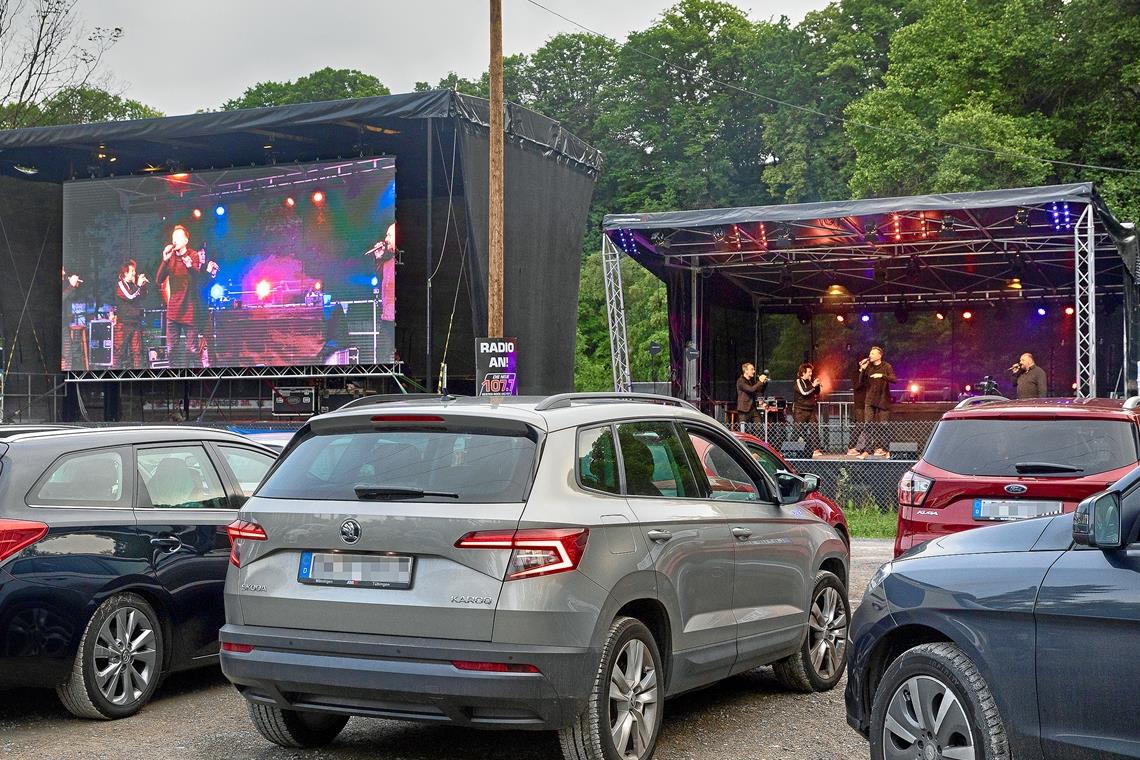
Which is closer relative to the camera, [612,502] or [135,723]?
Result: [612,502]

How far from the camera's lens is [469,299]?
961 inches

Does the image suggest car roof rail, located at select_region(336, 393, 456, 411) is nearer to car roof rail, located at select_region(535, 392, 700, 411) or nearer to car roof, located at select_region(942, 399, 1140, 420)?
car roof rail, located at select_region(535, 392, 700, 411)

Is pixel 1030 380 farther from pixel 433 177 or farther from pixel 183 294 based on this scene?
pixel 183 294

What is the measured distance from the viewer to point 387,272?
22891 millimetres

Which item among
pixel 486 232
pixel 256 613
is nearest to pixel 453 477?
pixel 256 613

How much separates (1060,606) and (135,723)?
458 cm

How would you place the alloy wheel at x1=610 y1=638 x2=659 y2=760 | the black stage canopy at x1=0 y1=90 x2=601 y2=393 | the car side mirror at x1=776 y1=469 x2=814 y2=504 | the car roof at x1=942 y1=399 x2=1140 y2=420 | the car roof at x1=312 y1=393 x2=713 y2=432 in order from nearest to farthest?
the alloy wheel at x1=610 y1=638 x2=659 y2=760, the car roof at x1=312 y1=393 x2=713 y2=432, the car side mirror at x1=776 y1=469 x2=814 y2=504, the car roof at x1=942 y1=399 x2=1140 y2=420, the black stage canopy at x1=0 y1=90 x2=601 y2=393

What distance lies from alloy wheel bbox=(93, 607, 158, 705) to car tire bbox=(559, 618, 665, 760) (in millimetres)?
2749

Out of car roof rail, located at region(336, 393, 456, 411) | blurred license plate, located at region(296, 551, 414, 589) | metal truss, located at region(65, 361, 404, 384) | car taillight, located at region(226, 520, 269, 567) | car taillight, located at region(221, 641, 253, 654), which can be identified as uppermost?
metal truss, located at region(65, 361, 404, 384)

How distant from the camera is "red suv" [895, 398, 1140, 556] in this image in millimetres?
7750

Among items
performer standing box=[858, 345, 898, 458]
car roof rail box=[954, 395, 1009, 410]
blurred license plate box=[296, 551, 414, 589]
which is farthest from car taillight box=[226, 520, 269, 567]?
performer standing box=[858, 345, 898, 458]

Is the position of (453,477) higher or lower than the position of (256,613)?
higher

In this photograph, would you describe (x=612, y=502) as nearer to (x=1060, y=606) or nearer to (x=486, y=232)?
→ (x=1060, y=606)

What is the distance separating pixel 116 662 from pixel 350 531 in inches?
89.4
